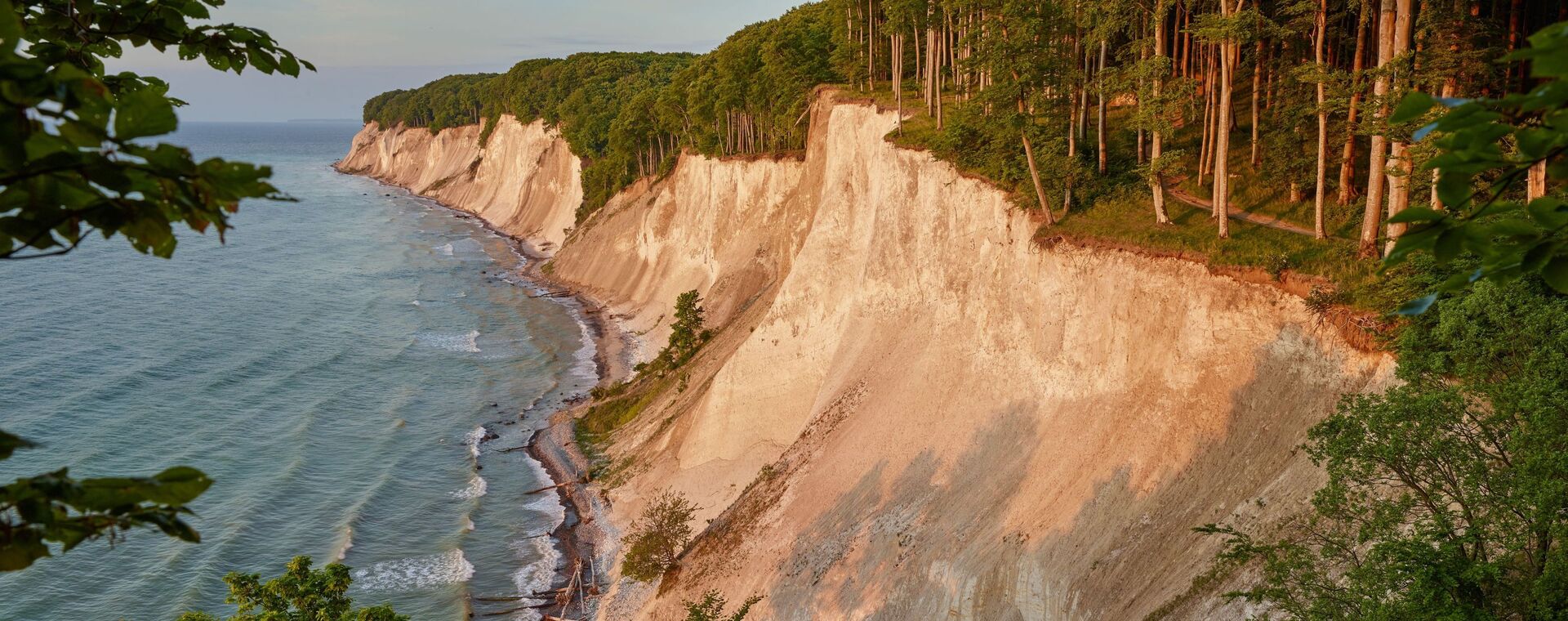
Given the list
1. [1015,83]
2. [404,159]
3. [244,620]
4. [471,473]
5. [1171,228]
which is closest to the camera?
[244,620]

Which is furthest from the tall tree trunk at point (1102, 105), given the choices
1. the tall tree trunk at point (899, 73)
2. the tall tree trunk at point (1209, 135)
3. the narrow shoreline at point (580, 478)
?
the narrow shoreline at point (580, 478)

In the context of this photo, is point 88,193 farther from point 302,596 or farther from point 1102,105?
point 1102,105

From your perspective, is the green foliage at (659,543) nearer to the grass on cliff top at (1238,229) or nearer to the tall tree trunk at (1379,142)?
the grass on cliff top at (1238,229)

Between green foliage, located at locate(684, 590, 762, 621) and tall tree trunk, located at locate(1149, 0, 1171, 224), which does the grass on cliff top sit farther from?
green foliage, located at locate(684, 590, 762, 621)

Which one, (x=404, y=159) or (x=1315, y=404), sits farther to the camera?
(x=404, y=159)

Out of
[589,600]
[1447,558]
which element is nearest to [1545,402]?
[1447,558]

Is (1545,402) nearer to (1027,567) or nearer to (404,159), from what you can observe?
(1027,567)
